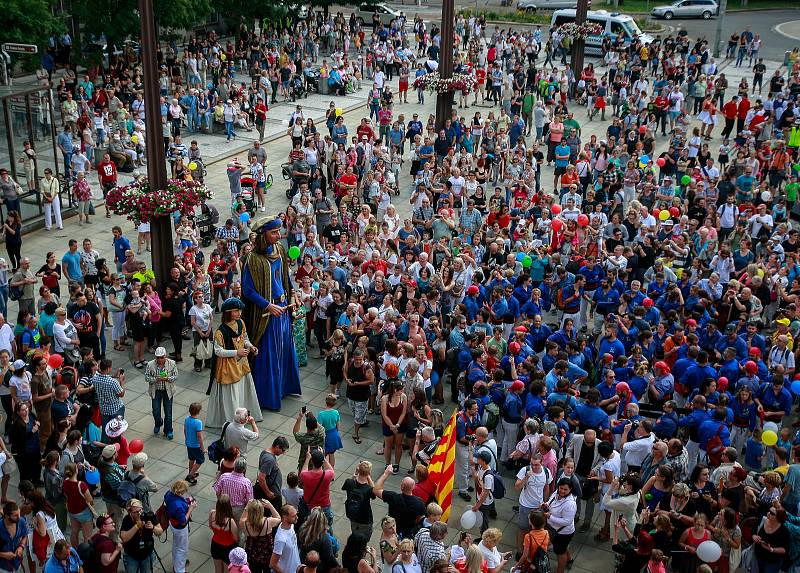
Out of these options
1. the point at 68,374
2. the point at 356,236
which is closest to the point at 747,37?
the point at 356,236

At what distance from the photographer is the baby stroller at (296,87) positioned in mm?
35219

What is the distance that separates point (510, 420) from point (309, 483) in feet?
11.3

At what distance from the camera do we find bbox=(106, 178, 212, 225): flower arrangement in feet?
52.5

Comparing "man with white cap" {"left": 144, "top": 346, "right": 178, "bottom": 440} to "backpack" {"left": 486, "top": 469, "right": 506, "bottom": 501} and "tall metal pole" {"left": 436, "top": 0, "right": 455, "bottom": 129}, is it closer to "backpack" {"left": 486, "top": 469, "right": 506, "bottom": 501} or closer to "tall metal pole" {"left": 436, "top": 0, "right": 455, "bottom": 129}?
"backpack" {"left": 486, "top": 469, "right": 506, "bottom": 501}

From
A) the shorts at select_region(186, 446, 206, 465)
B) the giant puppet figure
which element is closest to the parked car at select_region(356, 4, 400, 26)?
the giant puppet figure

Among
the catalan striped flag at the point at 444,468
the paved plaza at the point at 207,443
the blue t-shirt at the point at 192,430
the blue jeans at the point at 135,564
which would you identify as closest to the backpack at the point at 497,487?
the catalan striped flag at the point at 444,468

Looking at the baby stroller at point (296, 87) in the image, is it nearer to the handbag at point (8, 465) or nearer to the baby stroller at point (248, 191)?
the baby stroller at point (248, 191)

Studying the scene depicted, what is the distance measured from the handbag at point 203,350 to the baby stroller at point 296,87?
2119 centimetres

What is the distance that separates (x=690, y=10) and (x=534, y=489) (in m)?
49.1

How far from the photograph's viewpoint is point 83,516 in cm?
1099

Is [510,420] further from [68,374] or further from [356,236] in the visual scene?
[356,236]

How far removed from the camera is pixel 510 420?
42.7 ft

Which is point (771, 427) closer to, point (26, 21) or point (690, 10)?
point (26, 21)

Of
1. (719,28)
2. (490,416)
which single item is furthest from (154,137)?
(719,28)
